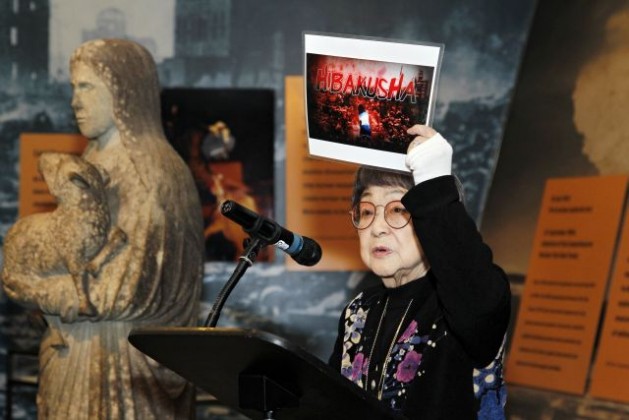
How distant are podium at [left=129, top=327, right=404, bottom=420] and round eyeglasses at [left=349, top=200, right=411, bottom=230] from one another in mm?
633

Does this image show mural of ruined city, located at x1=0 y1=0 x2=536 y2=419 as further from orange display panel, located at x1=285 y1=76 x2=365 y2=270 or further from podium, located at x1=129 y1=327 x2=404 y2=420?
podium, located at x1=129 y1=327 x2=404 y2=420

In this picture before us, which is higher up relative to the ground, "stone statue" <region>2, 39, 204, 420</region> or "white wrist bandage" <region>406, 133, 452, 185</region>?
"white wrist bandage" <region>406, 133, 452, 185</region>

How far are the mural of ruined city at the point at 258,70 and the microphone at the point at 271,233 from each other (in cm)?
454

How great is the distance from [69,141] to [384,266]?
4.79 metres

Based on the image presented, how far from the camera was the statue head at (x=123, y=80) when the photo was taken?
5.09m

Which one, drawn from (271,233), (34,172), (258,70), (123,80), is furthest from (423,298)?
(34,172)

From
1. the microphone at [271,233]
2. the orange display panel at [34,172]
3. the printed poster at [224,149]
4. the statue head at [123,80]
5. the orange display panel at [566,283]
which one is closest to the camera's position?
the microphone at [271,233]

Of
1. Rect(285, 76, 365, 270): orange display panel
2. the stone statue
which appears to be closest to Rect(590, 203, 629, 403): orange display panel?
Rect(285, 76, 365, 270): orange display panel

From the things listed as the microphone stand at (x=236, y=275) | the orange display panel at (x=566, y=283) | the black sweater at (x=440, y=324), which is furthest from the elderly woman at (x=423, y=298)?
the orange display panel at (x=566, y=283)

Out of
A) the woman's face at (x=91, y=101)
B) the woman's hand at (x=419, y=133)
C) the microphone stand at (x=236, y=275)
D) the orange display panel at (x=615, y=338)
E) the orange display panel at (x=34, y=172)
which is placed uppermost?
the woman's hand at (x=419, y=133)

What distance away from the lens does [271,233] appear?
8.07 ft

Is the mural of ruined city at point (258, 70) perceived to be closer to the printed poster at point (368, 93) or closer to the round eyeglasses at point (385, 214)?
the round eyeglasses at point (385, 214)

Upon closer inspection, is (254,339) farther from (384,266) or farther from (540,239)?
(540,239)

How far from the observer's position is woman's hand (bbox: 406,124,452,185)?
2.48 meters
